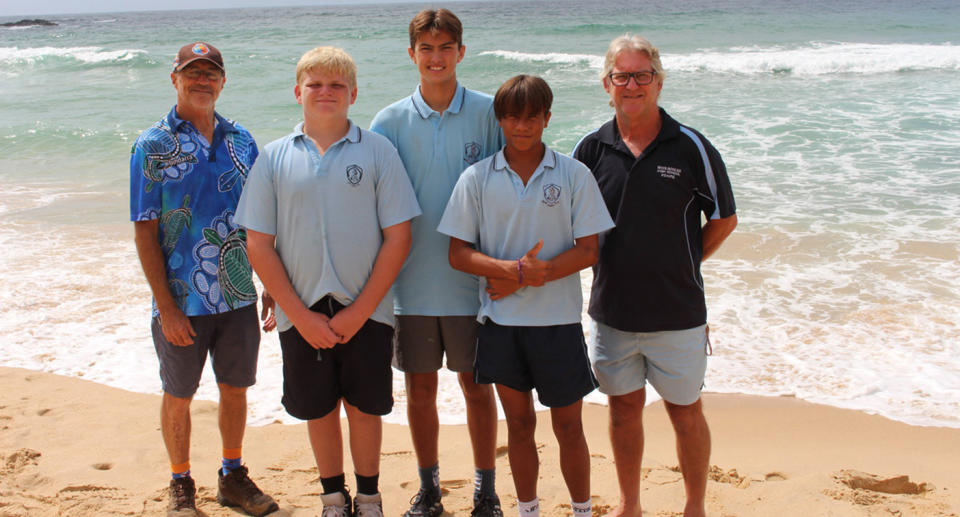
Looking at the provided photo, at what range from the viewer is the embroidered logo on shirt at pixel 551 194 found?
2.80 metres

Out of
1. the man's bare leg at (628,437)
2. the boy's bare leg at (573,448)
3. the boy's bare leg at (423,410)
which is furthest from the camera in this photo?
the boy's bare leg at (423,410)

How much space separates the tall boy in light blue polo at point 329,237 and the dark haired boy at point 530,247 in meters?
0.27

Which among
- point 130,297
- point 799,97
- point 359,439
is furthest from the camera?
point 799,97

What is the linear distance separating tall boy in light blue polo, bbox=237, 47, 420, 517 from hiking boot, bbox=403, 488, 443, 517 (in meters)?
0.59

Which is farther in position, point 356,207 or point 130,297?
point 130,297

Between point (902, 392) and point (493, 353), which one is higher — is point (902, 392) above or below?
below

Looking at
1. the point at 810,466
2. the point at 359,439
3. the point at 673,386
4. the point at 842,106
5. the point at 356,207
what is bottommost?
the point at 810,466

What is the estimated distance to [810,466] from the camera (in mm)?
3883

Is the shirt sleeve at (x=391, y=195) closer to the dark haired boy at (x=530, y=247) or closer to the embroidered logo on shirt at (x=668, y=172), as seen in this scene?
the dark haired boy at (x=530, y=247)

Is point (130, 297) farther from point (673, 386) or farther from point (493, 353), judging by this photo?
point (673, 386)

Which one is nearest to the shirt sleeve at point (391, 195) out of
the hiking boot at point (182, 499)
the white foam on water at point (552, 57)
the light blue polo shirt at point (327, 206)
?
the light blue polo shirt at point (327, 206)

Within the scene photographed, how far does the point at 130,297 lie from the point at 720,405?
190 inches

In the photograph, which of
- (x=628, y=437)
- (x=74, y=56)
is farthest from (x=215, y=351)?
(x=74, y=56)

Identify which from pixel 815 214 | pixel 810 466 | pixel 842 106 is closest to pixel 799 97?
Result: pixel 842 106
